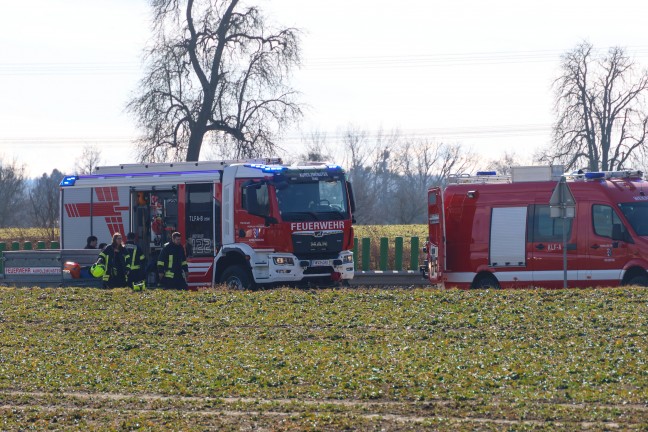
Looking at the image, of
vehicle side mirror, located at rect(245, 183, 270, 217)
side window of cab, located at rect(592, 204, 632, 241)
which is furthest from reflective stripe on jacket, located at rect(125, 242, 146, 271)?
side window of cab, located at rect(592, 204, 632, 241)

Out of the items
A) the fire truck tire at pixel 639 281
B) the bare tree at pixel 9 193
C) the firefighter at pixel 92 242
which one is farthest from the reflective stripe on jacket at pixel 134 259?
the bare tree at pixel 9 193

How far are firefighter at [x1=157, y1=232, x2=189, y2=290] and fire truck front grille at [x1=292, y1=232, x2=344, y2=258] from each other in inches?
98.5

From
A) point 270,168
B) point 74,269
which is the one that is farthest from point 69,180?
point 270,168

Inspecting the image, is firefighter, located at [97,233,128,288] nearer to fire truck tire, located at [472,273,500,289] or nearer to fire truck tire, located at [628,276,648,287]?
fire truck tire, located at [472,273,500,289]

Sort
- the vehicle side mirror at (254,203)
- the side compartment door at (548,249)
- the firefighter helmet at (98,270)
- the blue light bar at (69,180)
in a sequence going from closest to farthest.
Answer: the side compartment door at (548,249)
the vehicle side mirror at (254,203)
the firefighter helmet at (98,270)
the blue light bar at (69,180)

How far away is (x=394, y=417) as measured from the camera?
983cm

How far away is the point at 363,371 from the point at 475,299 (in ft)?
18.2

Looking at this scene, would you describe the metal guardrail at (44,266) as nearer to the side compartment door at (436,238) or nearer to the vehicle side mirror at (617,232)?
the side compartment door at (436,238)

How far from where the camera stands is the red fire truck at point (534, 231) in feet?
67.5

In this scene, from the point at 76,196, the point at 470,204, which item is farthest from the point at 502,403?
the point at 76,196

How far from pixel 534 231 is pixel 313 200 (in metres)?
4.95

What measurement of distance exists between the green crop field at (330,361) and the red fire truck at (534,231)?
3.49 meters

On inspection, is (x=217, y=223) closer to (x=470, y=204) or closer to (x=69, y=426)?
(x=470, y=204)

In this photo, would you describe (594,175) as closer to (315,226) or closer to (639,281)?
(639,281)
